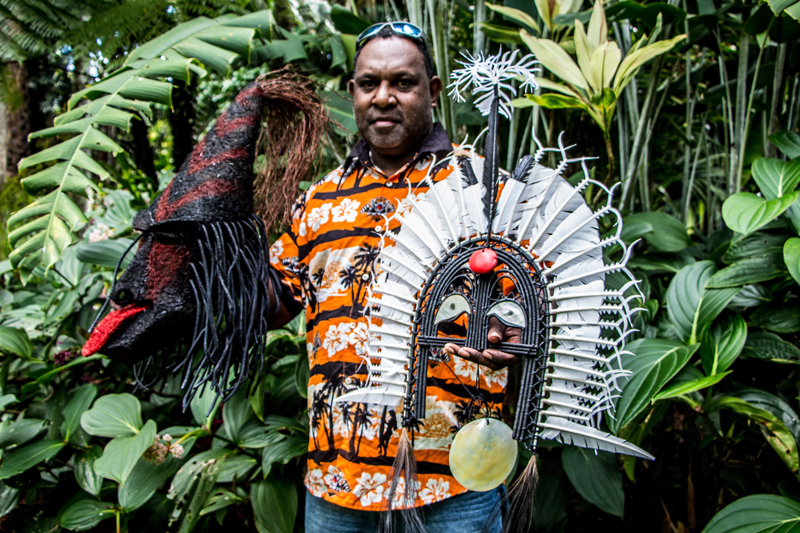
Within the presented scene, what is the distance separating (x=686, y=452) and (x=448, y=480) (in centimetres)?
103

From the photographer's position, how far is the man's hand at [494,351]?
74 cm

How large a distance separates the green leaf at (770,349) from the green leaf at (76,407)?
193cm

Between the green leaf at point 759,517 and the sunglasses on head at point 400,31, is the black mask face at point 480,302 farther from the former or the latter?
the green leaf at point 759,517

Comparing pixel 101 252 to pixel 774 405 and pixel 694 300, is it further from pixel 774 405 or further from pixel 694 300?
pixel 774 405

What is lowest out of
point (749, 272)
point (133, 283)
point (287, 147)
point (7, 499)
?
point (7, 499)

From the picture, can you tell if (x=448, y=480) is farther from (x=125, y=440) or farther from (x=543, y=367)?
(x=125, y=440)

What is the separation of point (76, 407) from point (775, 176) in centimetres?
216

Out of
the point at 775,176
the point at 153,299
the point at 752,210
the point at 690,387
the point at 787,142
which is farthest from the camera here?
the point at 787,142

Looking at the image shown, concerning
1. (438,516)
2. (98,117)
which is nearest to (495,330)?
(438,516)

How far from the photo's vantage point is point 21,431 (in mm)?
1497

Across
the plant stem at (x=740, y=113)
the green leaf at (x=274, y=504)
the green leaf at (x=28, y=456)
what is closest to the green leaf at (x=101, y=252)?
the green leaf at (x=28, y=456)

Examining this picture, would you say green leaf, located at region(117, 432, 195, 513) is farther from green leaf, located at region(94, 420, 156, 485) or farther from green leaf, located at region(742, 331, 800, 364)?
green leaf, located at region(742, 331, 800, 364)

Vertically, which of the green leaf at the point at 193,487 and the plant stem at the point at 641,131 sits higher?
the plant stem at the point at 641,131

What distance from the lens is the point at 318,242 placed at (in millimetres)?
1075
